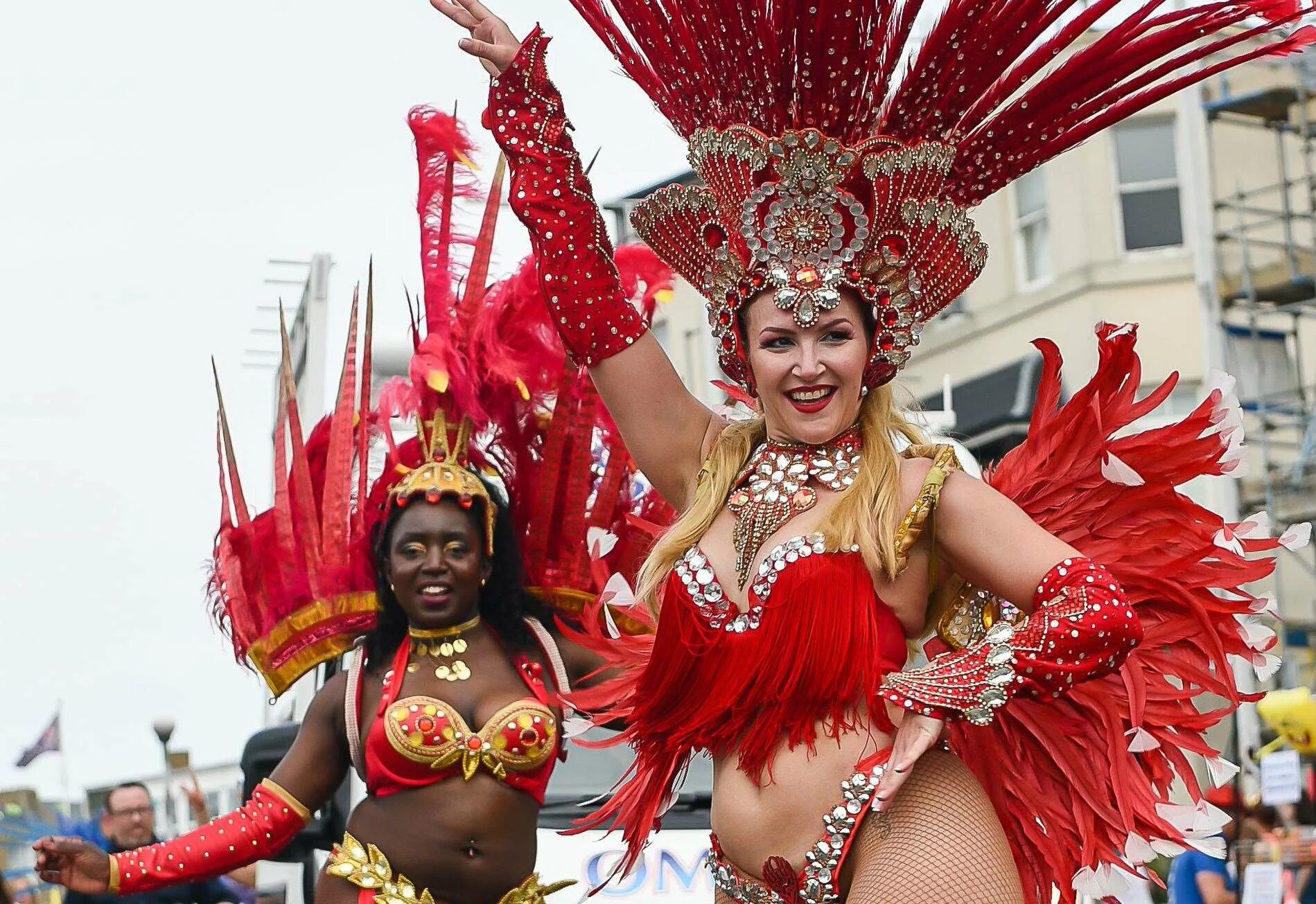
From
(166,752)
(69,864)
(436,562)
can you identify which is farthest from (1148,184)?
(69,864)

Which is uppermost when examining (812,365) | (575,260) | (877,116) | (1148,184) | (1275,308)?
(1148,184)

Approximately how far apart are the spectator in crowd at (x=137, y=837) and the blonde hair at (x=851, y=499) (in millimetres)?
4495

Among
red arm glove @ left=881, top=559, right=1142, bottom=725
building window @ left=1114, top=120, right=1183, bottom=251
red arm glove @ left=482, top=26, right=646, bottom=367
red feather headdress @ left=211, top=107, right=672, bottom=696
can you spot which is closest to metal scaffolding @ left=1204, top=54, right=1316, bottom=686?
building window @ left=1114, top=120, right=1183, bottom=251

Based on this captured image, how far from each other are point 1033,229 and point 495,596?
17.5 metres

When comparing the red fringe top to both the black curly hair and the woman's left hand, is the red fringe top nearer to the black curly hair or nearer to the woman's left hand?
the woman's left hand

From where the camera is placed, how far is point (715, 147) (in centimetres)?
352

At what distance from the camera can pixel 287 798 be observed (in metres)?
4.97

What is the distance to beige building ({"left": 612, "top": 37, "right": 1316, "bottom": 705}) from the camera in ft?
54.0

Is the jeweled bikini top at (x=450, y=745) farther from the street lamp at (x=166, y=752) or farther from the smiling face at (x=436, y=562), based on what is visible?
the street lamp at (x=166, y=752)

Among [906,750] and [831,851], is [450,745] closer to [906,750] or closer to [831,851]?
[831,851]

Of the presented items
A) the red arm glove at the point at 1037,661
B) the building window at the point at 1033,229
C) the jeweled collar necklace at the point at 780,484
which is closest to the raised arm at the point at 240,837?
the jeweled collar necklace at the point at 780,484

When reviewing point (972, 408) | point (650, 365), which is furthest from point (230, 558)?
point (972, 408)

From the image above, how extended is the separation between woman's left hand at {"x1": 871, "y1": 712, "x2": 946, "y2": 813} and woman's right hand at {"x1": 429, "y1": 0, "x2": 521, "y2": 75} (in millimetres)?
1430

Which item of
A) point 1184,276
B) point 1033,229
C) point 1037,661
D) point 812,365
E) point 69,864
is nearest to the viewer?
point 1037,661
